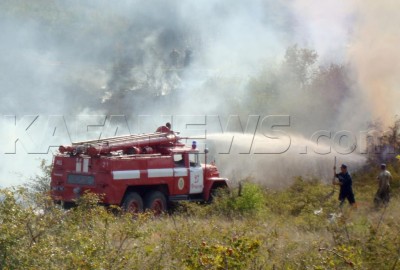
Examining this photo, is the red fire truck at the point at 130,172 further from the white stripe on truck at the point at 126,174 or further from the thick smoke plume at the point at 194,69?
the thick smoke plume at the point at 194,69

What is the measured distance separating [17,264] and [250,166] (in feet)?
55.5

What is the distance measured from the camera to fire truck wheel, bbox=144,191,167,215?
16.3m

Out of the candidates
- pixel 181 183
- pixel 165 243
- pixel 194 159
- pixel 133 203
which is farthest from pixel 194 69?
pixel 165 243

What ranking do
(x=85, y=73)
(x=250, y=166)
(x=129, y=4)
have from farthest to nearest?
(x=129, y=4) < (x=85, y=73) < (x=250, y=166)

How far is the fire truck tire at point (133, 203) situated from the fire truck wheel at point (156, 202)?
26cm

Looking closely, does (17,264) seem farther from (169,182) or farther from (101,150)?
(169,182)

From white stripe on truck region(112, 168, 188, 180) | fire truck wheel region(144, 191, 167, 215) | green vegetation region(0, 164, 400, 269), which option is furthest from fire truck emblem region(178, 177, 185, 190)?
green vegetation region(0, 164, 400, 269)

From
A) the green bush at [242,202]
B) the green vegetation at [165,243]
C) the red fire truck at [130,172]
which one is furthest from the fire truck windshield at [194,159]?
the green vegetation at [165,243]

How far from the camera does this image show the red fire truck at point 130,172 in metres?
15.3

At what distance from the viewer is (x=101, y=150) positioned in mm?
15547

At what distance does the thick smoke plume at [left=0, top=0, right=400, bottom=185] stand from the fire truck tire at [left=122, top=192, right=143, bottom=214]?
24.2 feet

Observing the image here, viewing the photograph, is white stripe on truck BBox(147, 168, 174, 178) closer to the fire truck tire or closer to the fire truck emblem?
the fire truck emblem

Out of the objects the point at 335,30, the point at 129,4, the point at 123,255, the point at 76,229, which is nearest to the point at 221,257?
the point at 123,255

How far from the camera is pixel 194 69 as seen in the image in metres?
38.4
